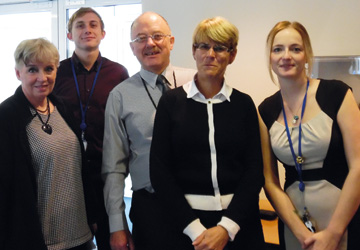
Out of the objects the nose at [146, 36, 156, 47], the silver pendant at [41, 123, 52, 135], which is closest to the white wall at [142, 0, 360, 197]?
the nose at [146, 36, 156, 47]

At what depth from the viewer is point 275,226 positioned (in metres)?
2.57

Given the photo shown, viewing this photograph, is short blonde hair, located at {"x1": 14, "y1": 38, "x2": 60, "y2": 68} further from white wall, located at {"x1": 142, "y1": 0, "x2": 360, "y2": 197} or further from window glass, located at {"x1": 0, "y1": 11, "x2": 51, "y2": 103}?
window glass, located at {"x1": 0, "y1": 11, "x2": 51, "y2": 103}

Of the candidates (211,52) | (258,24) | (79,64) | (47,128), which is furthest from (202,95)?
(258,24)

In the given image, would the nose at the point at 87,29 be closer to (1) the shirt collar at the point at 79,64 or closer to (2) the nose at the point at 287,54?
(1) the shirt collar at the point at 79,64

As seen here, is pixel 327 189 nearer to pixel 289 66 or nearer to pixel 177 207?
pixel 289 66

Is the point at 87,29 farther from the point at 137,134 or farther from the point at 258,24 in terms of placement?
the point at 258,24

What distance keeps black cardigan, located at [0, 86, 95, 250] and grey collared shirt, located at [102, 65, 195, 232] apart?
371 mm

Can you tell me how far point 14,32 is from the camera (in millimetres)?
5117

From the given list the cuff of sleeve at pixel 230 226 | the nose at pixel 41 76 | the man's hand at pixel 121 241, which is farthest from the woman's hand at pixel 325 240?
the nose at pixel 41 76

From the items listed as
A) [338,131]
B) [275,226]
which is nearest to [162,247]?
[338,131]

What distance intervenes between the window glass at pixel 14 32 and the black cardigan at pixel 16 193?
3.78 m

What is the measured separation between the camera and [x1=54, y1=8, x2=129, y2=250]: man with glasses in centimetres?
212

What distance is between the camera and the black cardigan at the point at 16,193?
146 cm

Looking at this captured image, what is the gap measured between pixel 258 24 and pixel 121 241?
2.53 metres
